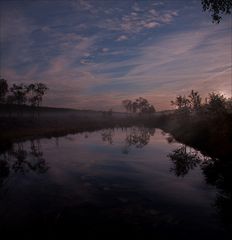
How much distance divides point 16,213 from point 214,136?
27878 millimetres

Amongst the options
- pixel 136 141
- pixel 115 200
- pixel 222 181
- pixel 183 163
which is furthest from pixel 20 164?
pixel 136 141

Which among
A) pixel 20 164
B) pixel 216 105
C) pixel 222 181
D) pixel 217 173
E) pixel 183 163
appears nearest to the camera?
A: pixel 222 181

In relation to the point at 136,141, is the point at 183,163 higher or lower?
lower

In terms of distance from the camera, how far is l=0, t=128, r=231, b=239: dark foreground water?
45.5 feet

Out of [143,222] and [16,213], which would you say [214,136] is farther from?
[16,213]

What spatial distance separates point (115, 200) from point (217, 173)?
35.7 feet

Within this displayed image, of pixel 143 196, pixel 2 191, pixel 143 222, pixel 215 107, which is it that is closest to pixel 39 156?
pixel 2 191

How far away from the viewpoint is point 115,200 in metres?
18.7

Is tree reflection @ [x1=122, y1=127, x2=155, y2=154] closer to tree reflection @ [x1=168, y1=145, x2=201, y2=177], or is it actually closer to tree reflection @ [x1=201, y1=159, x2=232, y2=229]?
tree reflection @ [x1=168, y1=145, x2=201, y2=177]

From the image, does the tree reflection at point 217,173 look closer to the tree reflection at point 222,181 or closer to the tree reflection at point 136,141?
the tree reflection at point 222,181

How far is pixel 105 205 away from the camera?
1761cm

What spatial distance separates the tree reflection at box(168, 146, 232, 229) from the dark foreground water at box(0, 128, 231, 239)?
0.20ft

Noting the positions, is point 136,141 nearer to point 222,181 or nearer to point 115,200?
point 222,181

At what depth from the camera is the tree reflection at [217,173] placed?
→ 16688mm
